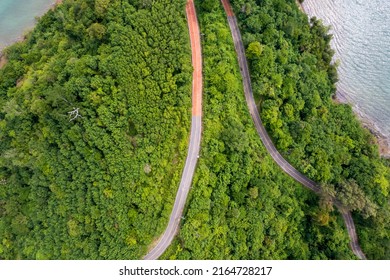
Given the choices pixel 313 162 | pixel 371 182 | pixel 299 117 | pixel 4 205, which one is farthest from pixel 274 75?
pixel 4 205

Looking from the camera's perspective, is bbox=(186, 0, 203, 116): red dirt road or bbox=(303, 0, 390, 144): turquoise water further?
bbox=(303, 0, 390, 144): turquoise water

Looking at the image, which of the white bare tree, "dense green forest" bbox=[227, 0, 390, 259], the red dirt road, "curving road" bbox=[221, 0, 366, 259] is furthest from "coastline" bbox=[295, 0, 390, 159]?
the white bare tree

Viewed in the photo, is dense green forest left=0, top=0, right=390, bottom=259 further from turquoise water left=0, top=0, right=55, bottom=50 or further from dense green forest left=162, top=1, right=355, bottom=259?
turquoise water left=0, top=0, right=55, bottom=50

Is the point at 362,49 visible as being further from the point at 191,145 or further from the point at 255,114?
the point at 191,145

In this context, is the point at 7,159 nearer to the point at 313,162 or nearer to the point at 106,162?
the point at 106,162

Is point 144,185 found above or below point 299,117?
below

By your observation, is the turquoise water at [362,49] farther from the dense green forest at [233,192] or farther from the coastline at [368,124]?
the dense green forest at [233,192]

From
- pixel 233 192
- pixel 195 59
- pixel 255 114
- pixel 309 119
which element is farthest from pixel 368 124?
pixel 195 59
